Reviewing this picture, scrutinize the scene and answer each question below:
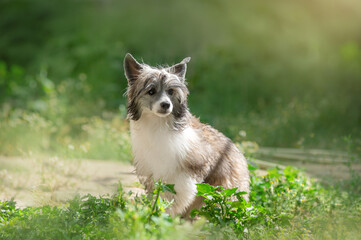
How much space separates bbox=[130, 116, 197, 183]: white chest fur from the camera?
4.08 metres

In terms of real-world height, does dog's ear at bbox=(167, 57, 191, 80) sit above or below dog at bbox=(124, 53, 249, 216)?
above

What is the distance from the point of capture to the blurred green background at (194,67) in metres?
7.85

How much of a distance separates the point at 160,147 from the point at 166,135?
12 cm

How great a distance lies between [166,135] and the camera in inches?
161

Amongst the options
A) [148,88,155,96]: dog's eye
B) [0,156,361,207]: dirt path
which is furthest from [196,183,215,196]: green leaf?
[0,156,361,207]: dirt path

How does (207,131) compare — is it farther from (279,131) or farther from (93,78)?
(93,78)

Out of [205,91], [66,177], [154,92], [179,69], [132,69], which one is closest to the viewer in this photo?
[154,92]

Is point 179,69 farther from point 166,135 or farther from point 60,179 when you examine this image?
point 60,179

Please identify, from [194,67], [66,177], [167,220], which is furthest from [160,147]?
[194,67]

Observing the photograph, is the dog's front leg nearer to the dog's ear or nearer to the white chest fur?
the white chest fur

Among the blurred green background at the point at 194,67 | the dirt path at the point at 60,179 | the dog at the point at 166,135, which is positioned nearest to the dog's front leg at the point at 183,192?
the dog at the point at 166,135

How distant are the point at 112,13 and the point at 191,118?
9.67 meters

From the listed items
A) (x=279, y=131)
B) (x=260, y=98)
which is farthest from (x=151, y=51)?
(x=279, y=131)

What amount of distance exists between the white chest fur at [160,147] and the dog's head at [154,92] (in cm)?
13
